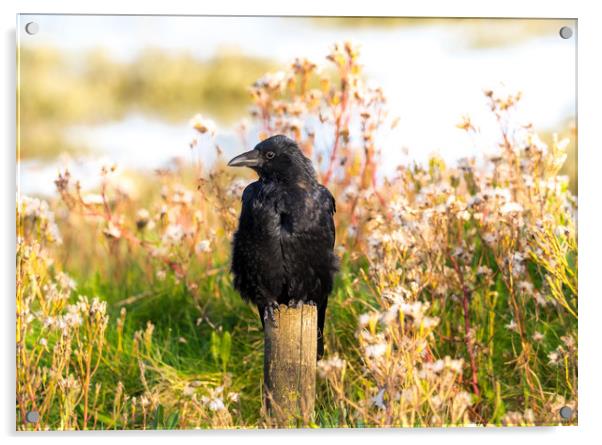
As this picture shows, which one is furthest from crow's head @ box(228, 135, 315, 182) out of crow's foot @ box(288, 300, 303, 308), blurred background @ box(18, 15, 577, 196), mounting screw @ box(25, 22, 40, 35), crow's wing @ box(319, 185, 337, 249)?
mounting screw @ box(25, 22, 40, 35)

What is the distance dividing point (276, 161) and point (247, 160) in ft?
0.47

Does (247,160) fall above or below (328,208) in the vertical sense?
above

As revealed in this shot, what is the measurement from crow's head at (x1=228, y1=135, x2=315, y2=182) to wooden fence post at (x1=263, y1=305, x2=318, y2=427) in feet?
2.28

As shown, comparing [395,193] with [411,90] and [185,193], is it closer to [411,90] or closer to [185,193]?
[411,90]

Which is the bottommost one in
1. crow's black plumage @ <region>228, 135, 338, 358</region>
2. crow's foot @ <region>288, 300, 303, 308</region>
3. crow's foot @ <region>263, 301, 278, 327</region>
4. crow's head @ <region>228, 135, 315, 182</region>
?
crow's foot @ <region>263, 301, 278, 327</region>

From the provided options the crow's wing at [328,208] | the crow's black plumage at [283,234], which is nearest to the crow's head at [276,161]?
the crow's black plumage at [283,234]

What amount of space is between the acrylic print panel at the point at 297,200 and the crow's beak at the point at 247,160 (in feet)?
0.04

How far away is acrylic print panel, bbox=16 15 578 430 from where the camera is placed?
452cm

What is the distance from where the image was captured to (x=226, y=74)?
4.79 metres

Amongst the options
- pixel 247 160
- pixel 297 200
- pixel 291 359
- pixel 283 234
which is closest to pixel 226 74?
pixel 247 160

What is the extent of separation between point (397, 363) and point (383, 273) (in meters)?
0.63

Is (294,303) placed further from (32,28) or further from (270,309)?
(32,28)

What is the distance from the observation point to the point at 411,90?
15.7ft

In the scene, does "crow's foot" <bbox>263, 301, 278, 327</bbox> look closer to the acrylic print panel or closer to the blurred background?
the acrylic print panel
